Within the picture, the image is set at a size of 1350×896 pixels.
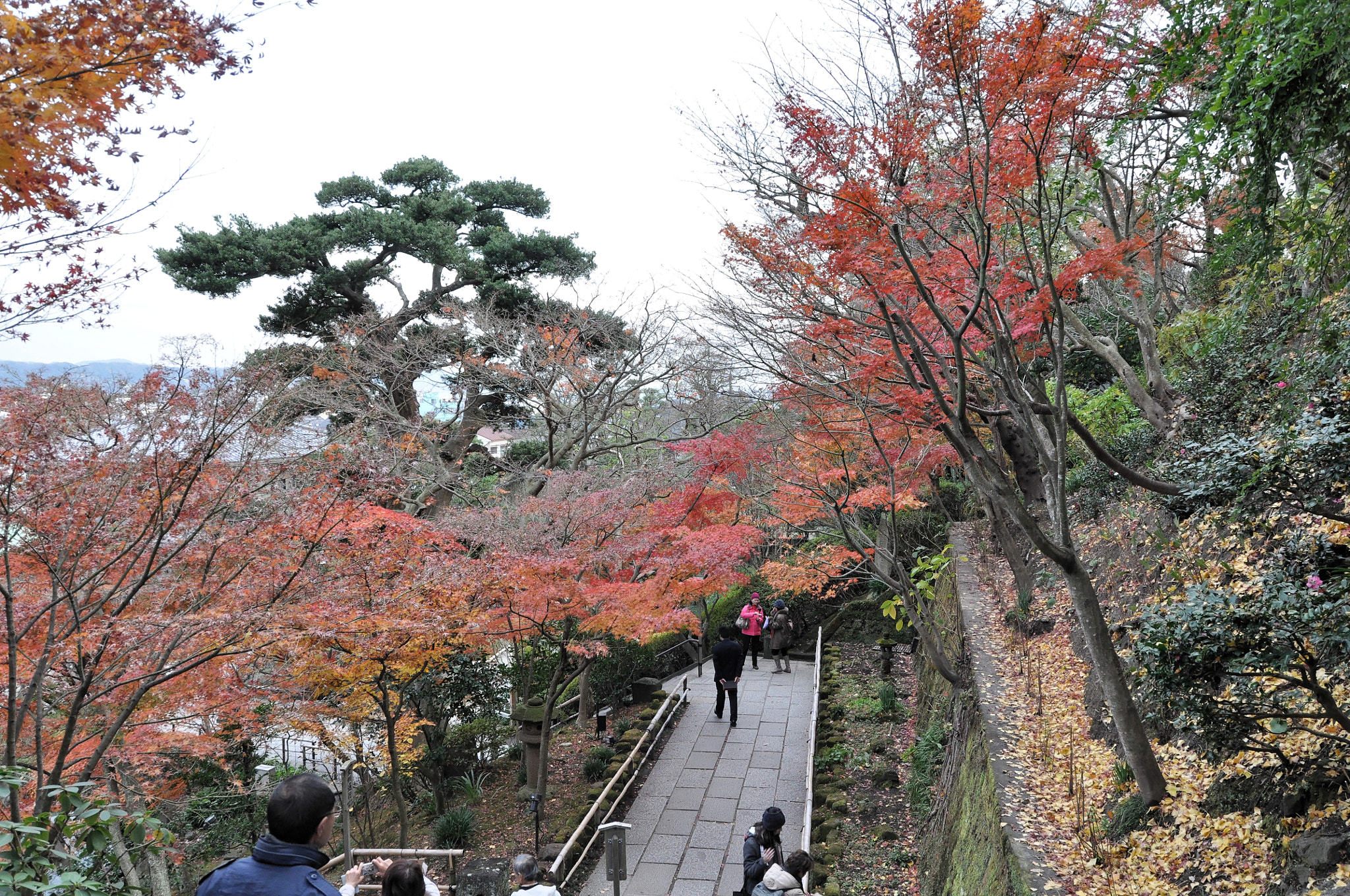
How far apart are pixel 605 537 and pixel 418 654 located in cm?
293

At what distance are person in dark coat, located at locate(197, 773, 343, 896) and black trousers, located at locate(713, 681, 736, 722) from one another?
967cm

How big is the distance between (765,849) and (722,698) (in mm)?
6081

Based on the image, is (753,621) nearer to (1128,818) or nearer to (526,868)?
(1128,818)

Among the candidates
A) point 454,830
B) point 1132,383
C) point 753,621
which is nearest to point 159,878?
point 454,830

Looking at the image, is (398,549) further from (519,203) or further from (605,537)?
(519,203)

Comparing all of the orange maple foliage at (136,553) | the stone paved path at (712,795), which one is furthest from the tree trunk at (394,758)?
the stone paved path at (712,795)

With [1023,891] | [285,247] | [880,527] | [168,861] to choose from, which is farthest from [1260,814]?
[285,247]

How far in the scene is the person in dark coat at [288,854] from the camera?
221cm

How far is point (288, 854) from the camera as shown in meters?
2.26

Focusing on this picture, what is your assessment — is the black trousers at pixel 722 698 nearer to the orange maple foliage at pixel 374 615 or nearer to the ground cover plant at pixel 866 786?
the ground cover plant at pixel 866 786

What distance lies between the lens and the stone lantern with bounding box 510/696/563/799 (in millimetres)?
10914

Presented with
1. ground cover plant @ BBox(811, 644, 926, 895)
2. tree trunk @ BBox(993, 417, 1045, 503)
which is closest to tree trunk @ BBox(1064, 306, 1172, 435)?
tree trunk @ BBox(993, 417, 1045, 503)

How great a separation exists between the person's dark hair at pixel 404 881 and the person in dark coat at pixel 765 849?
10.8ft

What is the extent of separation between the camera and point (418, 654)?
8438mm
